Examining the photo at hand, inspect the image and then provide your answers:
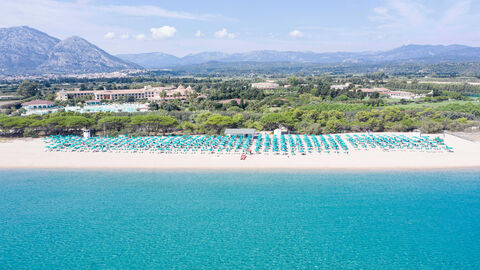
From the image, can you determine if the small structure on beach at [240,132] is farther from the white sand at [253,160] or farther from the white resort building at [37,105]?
the white resort building at [37,105]

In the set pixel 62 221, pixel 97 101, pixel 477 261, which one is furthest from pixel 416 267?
pixel 97 101

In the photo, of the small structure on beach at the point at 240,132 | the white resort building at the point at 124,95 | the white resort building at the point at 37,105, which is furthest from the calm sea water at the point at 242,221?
the white resort building at the point at 124,95

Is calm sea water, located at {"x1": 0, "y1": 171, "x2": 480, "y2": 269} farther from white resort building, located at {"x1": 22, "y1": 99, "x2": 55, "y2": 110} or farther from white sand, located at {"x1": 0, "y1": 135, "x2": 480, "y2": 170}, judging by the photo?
white resort building, located at {"x1": 22, "y1": 99, "x2": 55, "y2": 110}

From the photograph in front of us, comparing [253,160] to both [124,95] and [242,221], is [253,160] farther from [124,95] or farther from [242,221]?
[124,95]

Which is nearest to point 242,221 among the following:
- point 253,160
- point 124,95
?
point 253,160

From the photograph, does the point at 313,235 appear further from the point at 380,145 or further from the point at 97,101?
the point at 97,101

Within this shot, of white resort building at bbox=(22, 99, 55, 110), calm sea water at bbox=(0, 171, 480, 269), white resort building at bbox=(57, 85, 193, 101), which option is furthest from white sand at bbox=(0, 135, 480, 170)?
white resort building at bbox=(57, 85, 193, 101)
